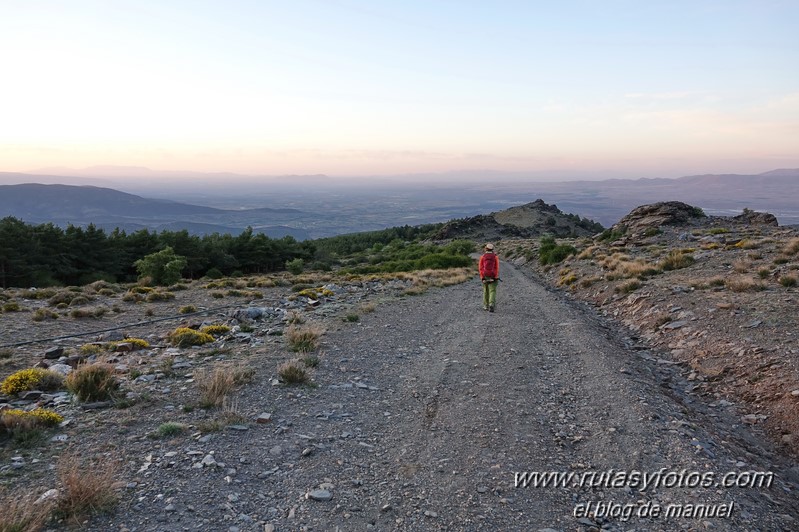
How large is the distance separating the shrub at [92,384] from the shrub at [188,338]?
3578mm

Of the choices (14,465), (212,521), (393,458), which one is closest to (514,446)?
(393,458)

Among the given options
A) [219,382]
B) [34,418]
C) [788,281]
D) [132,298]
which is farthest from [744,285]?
[132,298]

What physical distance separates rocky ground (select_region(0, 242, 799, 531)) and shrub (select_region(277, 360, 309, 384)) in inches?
5.5

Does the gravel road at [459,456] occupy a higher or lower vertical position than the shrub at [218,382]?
lower

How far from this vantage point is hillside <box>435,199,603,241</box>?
78.6 meters

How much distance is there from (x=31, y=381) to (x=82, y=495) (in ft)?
15.8

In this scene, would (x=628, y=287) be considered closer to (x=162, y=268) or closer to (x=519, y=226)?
(x=162, y=268)

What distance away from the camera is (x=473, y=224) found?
275ft

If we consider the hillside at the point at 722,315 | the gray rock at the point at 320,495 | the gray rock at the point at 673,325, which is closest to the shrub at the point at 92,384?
the gray rock at the point at 320,495

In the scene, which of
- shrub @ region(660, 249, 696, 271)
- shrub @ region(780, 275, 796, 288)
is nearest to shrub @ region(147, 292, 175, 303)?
shrub @ region(660, 249, 696, 271)

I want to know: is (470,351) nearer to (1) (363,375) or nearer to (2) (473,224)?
(1) (363,375)

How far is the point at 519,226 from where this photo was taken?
8538cm

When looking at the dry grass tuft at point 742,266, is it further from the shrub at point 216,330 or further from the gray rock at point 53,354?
the gray rock at point 53,354

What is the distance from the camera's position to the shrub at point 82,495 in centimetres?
408
